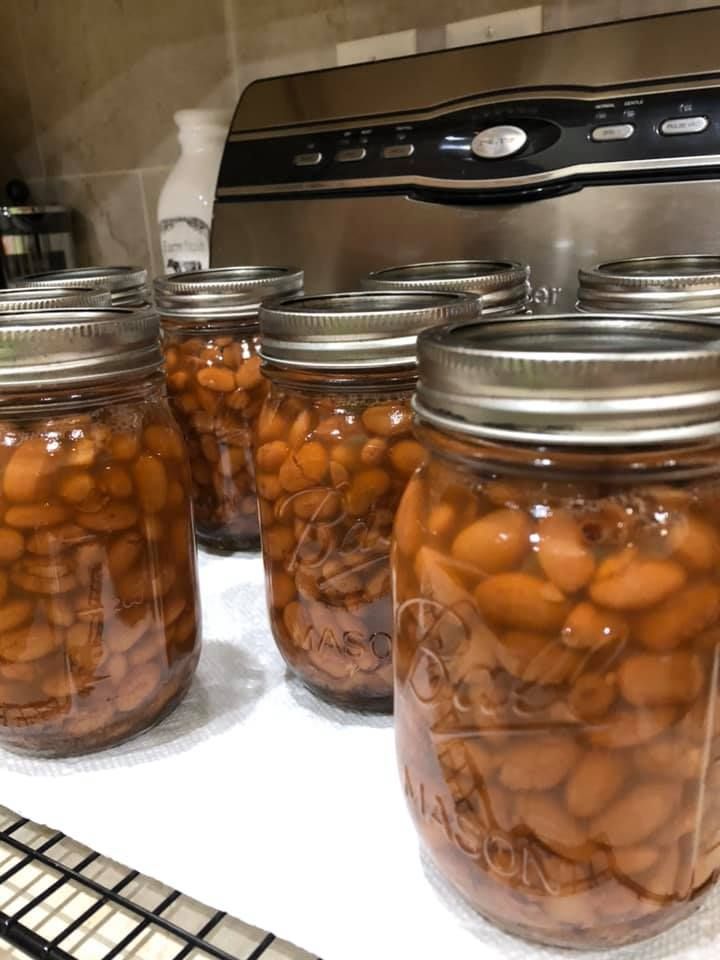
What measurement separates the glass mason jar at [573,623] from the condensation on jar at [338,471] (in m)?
0.10

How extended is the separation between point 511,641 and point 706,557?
8 cm

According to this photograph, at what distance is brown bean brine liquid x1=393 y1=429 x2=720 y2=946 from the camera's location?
32cm

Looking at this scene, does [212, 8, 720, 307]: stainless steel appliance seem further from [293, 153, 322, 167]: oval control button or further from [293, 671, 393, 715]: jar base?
[293, 671, 393, 715]: jar base

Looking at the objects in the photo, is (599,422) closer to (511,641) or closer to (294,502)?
(511,641)

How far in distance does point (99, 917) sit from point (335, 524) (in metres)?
0.22

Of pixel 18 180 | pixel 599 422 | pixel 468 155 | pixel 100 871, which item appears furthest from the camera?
pixel 18 180

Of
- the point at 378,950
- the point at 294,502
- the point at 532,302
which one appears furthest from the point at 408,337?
the point at 532,302

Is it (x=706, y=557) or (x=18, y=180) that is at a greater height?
(x=18, y=180)

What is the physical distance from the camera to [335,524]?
488 millimetres

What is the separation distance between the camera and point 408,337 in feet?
1.48

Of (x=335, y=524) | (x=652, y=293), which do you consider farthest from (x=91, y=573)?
(x=652, y=293)

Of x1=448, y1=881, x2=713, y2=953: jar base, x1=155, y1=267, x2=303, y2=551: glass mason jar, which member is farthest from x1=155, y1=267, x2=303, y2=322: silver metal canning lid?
x1=448, y1=881, x2=713, y2=953: jar base

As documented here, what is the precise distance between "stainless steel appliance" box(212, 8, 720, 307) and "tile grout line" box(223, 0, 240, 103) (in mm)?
179

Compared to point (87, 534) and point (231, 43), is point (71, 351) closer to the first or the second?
point (87, 534)
